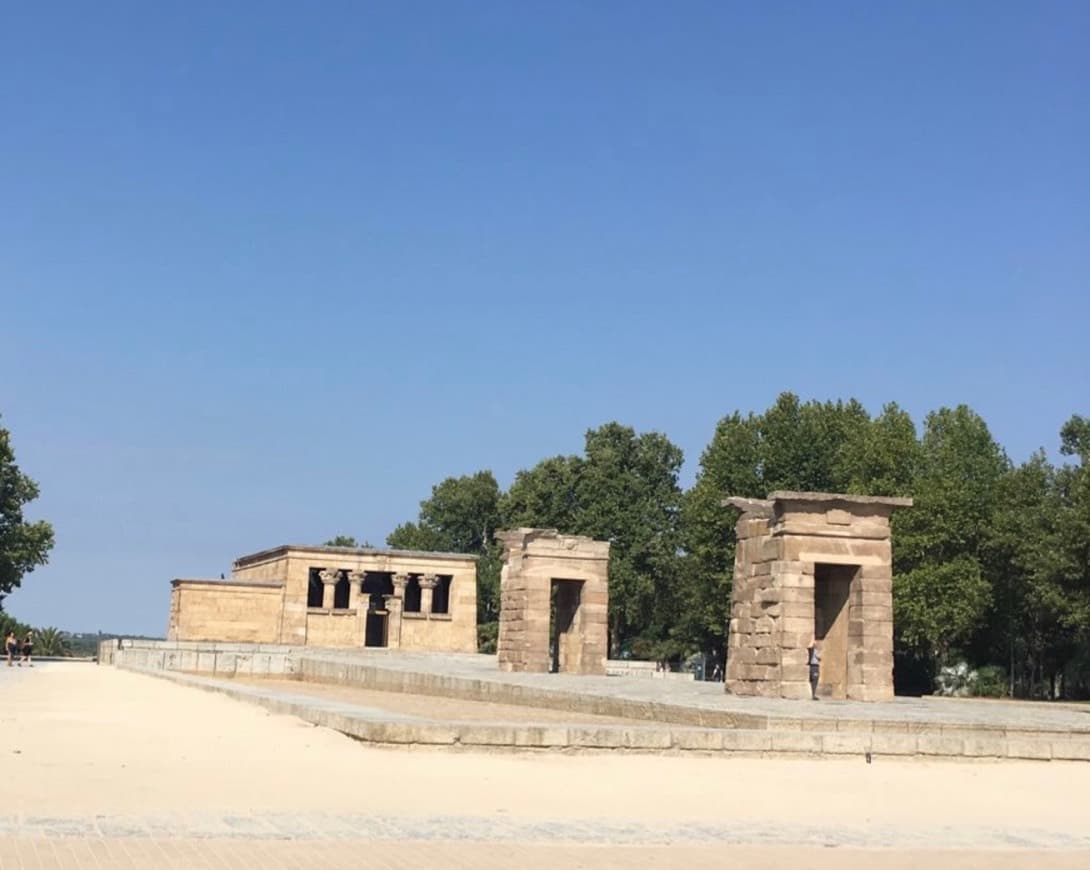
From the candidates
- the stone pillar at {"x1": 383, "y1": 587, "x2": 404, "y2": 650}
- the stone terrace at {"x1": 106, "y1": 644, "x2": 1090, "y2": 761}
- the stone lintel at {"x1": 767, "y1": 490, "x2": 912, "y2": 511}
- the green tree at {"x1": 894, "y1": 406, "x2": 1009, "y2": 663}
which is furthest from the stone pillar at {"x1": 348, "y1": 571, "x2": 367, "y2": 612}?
the stone lintel at {"x1": 767, "y1": 490, "x2": 912, "y2": 511}

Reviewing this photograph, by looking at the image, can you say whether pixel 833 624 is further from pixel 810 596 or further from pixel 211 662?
pixel 211 662

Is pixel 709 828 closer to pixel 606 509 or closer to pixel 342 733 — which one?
pixel 342 733

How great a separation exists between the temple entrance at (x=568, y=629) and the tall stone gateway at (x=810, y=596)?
11.1 metres

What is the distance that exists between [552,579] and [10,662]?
17144mm

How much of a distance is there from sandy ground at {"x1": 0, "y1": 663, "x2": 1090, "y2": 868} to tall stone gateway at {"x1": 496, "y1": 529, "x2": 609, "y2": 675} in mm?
19534

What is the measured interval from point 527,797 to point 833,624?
15226 mm

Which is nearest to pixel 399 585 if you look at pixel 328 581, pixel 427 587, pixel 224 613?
pixel 427 587

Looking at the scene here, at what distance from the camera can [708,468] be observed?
165 feet

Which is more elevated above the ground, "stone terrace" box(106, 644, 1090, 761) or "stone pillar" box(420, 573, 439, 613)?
"stone pillar" box(420, 573, 439, 613)

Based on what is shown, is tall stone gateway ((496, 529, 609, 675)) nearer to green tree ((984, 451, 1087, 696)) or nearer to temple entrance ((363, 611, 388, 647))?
green tree ((984, 451, 1087, 696))

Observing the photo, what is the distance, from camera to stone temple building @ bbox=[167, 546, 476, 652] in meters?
50.7

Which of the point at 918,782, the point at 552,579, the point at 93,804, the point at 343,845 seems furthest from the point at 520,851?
the point at 552,579

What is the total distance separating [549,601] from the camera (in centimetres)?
3325

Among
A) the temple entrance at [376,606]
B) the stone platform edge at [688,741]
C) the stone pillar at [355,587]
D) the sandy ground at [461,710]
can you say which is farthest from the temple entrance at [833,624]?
the stone pillar at [355,587]
